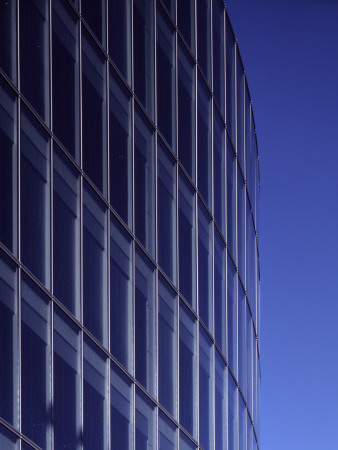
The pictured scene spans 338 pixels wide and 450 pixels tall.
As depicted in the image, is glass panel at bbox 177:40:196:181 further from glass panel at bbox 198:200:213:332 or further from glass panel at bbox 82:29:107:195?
glass panel at bbox 82:29:107:195

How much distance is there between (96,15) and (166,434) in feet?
27.8

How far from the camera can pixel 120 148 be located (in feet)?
64.6

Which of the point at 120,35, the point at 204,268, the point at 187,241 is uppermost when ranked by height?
the point at 120,35

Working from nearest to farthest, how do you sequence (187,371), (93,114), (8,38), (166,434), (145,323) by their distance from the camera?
(8,38)
(93,114)
(145,323)
(166,434)
(187,371)

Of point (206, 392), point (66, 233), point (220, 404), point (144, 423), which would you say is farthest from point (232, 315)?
point (66, 233)

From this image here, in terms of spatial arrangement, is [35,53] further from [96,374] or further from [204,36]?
[204,36]

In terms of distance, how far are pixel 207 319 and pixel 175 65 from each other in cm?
594

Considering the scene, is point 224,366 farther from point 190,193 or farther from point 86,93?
point 86,93

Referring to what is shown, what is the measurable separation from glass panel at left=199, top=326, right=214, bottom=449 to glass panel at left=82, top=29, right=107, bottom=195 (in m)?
6.49

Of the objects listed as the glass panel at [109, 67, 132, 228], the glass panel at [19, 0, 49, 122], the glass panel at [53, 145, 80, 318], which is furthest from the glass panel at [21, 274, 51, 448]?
the glass panel at [109, 67, 132, 228]

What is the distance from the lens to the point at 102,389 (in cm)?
1803

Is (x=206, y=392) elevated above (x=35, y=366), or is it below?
above

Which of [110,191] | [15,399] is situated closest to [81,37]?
[110,191]

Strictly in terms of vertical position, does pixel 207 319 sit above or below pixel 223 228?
below
